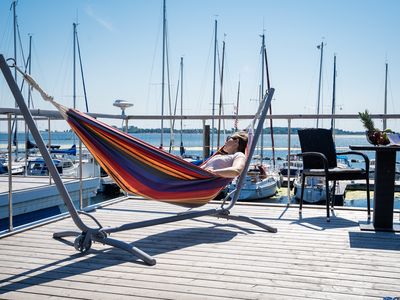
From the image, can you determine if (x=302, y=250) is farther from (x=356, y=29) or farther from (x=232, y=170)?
(x=356, y=29)

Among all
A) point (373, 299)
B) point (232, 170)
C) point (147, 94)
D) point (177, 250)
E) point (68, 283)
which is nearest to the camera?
point (373, 299)

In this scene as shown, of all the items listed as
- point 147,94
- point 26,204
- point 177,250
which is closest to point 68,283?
point 177,250

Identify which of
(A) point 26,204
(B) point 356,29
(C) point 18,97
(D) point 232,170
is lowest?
(A) point 26,204

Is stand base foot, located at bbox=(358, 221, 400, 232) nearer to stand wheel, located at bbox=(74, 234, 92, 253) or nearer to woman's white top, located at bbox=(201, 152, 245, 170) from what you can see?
woman's white top, located at bbox=(201, 152, 245, 170)

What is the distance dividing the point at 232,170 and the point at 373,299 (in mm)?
1387

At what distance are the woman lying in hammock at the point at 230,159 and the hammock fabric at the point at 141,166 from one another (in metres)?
0.15

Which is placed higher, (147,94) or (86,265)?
(147,94)

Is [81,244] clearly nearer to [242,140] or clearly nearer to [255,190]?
[242,140]

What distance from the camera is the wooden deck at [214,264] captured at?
199cm

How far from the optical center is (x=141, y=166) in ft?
9.14

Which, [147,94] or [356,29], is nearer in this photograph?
[356,29]

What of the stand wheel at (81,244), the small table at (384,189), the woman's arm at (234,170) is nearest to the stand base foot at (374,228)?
the small table at (384,189)

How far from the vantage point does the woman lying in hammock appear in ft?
10.00

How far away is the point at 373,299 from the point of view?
6.16ft
